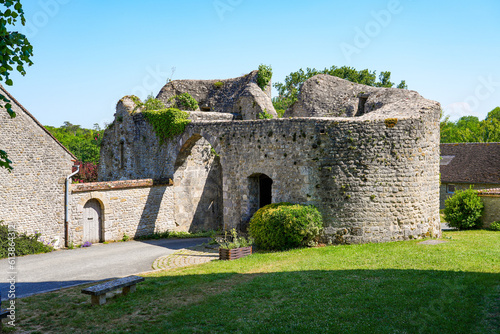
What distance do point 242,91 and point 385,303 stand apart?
17.7m

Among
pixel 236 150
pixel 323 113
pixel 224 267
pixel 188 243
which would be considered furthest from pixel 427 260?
pixel 323 113

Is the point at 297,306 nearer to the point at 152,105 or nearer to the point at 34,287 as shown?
the point at 34,287

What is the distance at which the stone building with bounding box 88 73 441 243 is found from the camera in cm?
1273

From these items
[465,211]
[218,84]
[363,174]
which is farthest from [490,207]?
[218,84]

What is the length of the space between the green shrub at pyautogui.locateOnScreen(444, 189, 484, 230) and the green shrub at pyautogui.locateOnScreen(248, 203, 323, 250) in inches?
371

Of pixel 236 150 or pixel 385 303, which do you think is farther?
pixel 236 150

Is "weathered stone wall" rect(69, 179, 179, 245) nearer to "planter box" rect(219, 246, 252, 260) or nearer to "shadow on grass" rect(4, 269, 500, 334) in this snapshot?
"planter box" rect(219, 246, 252, 260)

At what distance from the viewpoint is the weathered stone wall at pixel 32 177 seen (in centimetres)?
1374

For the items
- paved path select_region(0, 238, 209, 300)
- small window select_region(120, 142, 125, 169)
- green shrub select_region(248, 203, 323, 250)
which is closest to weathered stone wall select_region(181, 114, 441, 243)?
green shrub select_region(248, 203, 323, 250)

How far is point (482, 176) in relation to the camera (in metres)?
28.1

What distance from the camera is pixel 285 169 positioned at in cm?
1387

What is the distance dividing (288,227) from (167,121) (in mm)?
8640

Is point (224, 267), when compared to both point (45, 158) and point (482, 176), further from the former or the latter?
point (482, 176)

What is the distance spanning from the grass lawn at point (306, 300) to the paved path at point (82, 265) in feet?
4.28
